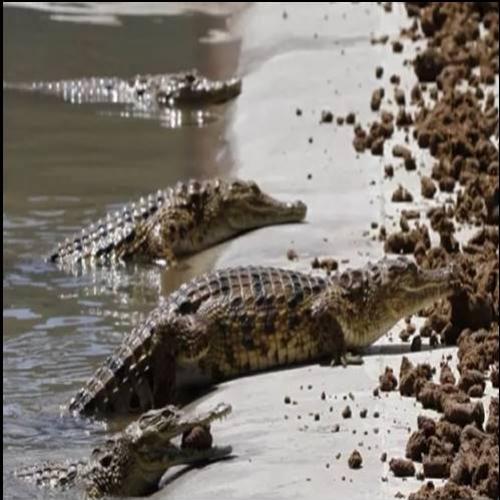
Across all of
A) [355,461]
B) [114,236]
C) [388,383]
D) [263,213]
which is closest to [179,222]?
[114,236]

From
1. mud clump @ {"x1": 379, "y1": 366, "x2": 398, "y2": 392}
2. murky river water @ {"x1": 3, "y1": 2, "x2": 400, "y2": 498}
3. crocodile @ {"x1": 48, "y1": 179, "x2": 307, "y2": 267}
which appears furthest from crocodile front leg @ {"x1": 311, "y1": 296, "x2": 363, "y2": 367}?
crocodile @ {"x1": 48, "y1": 179, "x2": 307, "y2": 267}

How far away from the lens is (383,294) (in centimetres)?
1027

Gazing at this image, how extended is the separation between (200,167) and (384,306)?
609cm

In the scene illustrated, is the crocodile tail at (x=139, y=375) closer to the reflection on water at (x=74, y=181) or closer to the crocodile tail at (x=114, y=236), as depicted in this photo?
the reflection on water at (x=74, y=181)

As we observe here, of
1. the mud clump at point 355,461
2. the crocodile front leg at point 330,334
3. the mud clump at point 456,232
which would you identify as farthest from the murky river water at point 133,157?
the mud clump at point 355,461

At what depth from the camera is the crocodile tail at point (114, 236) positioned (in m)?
13.3

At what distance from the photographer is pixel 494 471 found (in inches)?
284

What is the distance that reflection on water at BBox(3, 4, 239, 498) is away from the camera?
10195 mm

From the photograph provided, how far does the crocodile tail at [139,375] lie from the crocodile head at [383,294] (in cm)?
89

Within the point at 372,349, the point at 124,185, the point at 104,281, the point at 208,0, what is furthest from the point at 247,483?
the point at 208,0

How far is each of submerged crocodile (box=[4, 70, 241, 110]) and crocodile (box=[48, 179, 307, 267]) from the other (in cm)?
498

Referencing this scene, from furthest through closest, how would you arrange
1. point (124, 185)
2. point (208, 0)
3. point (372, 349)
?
A: point (208, 0), point (124, 185), point (372, 349)

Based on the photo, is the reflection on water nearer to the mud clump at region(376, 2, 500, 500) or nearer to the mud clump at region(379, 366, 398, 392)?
the mud clump at region(379, 366, 398, 392)

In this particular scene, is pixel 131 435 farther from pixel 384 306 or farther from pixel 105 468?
pixel 384 306
